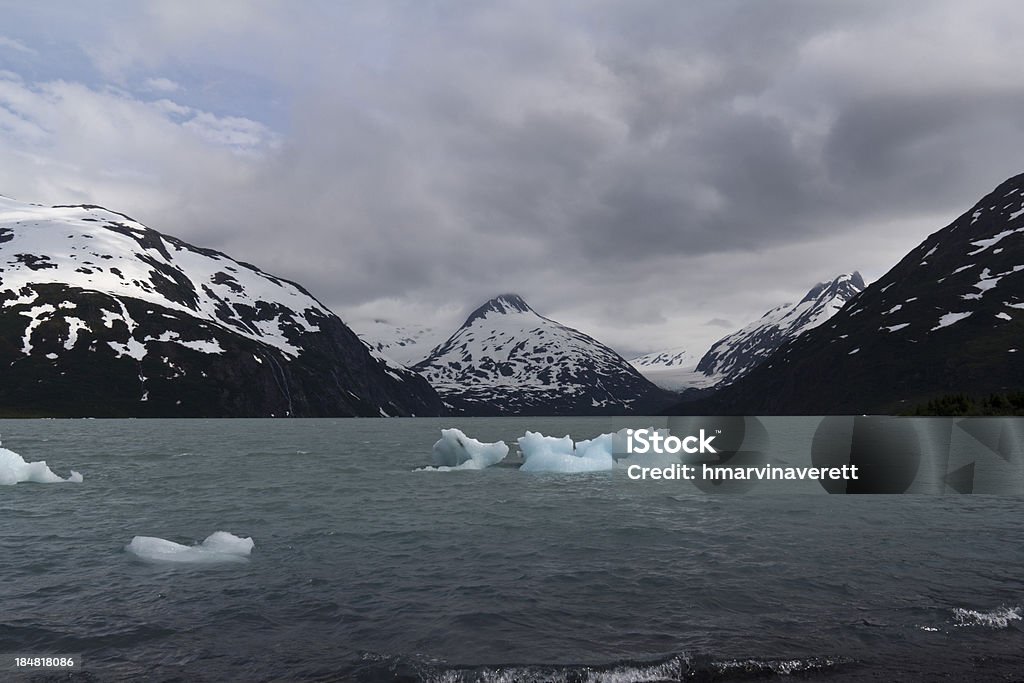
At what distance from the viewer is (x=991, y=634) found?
17625mm

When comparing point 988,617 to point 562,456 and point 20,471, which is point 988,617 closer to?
point 562,456

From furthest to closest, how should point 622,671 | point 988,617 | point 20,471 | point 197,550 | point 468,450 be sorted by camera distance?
point 468,450, point 20,471, point 197,550, point 988,617, point 622,671

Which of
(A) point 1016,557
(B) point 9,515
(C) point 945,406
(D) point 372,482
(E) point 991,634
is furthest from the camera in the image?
(C) point 945,406

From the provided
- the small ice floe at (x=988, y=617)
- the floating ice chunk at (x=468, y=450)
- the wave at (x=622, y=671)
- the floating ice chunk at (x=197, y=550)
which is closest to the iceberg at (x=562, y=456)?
the floating ice chunk at (x=468, y=450)

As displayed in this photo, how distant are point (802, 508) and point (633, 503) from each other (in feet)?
31.3

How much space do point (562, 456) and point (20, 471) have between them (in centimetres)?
4228

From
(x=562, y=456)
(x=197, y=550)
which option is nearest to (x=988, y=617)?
(x=197, y=550)

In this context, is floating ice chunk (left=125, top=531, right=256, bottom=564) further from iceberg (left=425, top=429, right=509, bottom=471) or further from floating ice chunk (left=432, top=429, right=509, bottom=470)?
floating ice chunk (left=432, top=429, right=509, bottom=470)


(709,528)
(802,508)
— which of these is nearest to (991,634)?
(709,528)

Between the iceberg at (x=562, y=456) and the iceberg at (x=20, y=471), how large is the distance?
118 feet

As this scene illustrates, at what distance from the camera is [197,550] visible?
88.6ft

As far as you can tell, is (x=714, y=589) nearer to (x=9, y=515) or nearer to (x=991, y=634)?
(x=991, y=634)

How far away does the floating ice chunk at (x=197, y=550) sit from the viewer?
85.4 feet

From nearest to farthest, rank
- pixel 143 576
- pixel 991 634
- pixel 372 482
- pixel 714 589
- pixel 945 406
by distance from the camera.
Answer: pixel 991 634 < pixel 714 589 < pixel 143 576 < pixel 372 482 < pixel 945 406
